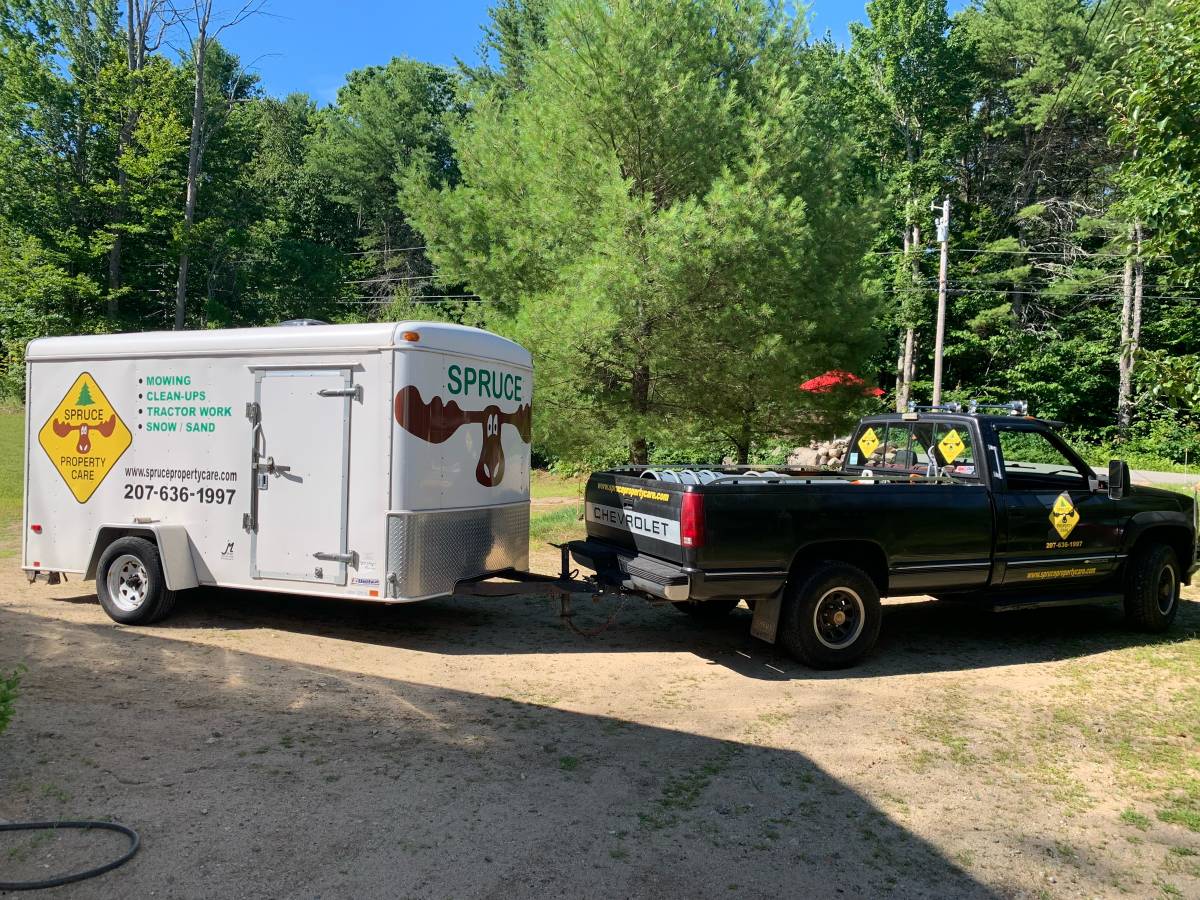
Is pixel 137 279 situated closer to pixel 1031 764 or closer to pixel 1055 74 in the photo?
pixel 1031 764

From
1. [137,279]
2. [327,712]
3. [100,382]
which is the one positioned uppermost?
[137,279]

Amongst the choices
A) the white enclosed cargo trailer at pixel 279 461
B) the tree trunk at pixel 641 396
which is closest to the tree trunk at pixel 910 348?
the tree trunk at pixel 641 396

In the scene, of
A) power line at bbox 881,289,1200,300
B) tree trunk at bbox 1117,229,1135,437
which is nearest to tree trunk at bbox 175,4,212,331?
power line at bbox 881,289,1200,300

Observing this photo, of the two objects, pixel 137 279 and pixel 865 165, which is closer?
pixel 137 279

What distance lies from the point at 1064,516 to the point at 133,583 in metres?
8.35

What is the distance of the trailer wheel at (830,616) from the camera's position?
6551 millimetres

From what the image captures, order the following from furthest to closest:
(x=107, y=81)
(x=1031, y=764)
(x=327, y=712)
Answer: (x=107, y=81), (x=327, y=712), (x=1031, y=764)

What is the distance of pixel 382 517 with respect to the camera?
6.77m

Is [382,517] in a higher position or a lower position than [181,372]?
lower

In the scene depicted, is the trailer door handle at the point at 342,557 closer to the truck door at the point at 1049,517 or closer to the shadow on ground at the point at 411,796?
the shadow on ground at the point at 411,796

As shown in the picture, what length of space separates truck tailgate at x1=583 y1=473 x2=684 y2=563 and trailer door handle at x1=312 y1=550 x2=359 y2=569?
7.15ft

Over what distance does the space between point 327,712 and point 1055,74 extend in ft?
136

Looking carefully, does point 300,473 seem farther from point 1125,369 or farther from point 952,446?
point 1125,369

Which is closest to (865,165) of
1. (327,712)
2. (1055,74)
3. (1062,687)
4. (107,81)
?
(1055,74)
